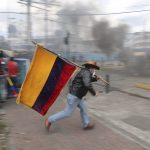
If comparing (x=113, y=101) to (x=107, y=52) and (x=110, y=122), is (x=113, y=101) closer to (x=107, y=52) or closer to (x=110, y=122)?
(x=110, y=122)

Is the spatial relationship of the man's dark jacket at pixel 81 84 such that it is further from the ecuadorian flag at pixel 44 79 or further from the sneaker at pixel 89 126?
the sneaker at pixel 89 126

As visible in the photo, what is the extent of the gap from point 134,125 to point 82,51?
4830cm

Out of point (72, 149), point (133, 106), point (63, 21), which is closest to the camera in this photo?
point (72, 149)

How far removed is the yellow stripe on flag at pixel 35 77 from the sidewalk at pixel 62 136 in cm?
75

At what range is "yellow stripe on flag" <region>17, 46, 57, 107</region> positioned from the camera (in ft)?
28.8

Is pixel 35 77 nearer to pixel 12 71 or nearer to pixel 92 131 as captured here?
pixel 92 131

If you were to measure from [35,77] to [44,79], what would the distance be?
0.22 m

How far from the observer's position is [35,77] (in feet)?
29.0

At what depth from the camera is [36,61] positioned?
8.85 meters

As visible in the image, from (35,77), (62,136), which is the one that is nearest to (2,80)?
(35,77)

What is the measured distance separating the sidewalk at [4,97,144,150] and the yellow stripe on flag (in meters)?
0.75

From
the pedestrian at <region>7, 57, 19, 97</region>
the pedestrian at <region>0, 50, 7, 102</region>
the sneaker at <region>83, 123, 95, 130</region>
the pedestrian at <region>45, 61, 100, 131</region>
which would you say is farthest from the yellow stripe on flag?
the pedestrian at <region>7, 57, 19, 97</region>

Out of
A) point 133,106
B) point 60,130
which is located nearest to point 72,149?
point 60,130

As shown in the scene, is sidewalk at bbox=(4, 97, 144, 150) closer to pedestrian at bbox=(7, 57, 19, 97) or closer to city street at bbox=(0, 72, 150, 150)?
city street at bbox=(0, 72, 150, 150)
